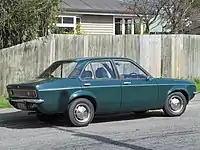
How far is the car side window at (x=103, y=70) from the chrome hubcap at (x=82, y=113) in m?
0.79

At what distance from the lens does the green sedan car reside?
1091 cm

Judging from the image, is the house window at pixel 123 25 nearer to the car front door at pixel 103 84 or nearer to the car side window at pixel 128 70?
the car side window at pixel 128 70

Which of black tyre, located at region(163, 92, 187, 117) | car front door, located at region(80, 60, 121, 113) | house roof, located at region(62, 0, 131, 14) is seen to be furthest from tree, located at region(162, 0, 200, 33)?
car front door, located at region(80, 60, 121, 113)

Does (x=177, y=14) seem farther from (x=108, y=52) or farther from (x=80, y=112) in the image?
(x=80, y=112)

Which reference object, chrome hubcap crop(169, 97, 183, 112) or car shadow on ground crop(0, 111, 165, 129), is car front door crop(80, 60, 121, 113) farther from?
A: chrome hubcap crop(169, 97, 183, 112)

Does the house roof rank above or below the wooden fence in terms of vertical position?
above

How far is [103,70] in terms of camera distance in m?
11.7

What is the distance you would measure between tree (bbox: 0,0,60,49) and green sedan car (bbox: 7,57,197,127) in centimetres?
403

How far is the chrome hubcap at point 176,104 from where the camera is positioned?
12.5 metres

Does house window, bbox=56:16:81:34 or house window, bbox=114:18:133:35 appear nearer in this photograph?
house window, bbox=56:16:81:34

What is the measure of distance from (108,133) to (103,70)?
1953mm

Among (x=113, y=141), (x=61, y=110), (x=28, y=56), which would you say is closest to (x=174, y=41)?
(x=28, y=56)

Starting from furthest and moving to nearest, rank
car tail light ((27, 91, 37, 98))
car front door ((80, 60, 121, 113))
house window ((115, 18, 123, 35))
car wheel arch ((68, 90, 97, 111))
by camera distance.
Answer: house window ((115, 18, 123, 35)) < car front door ((80, 60, 121, 113)) < car wheel arch ((68, 90, 97, 111)) < car tail light ((27, 91, 37, 98))

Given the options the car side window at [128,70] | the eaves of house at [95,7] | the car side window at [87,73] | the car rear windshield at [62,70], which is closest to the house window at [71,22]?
the eaves of house at [95,7]
